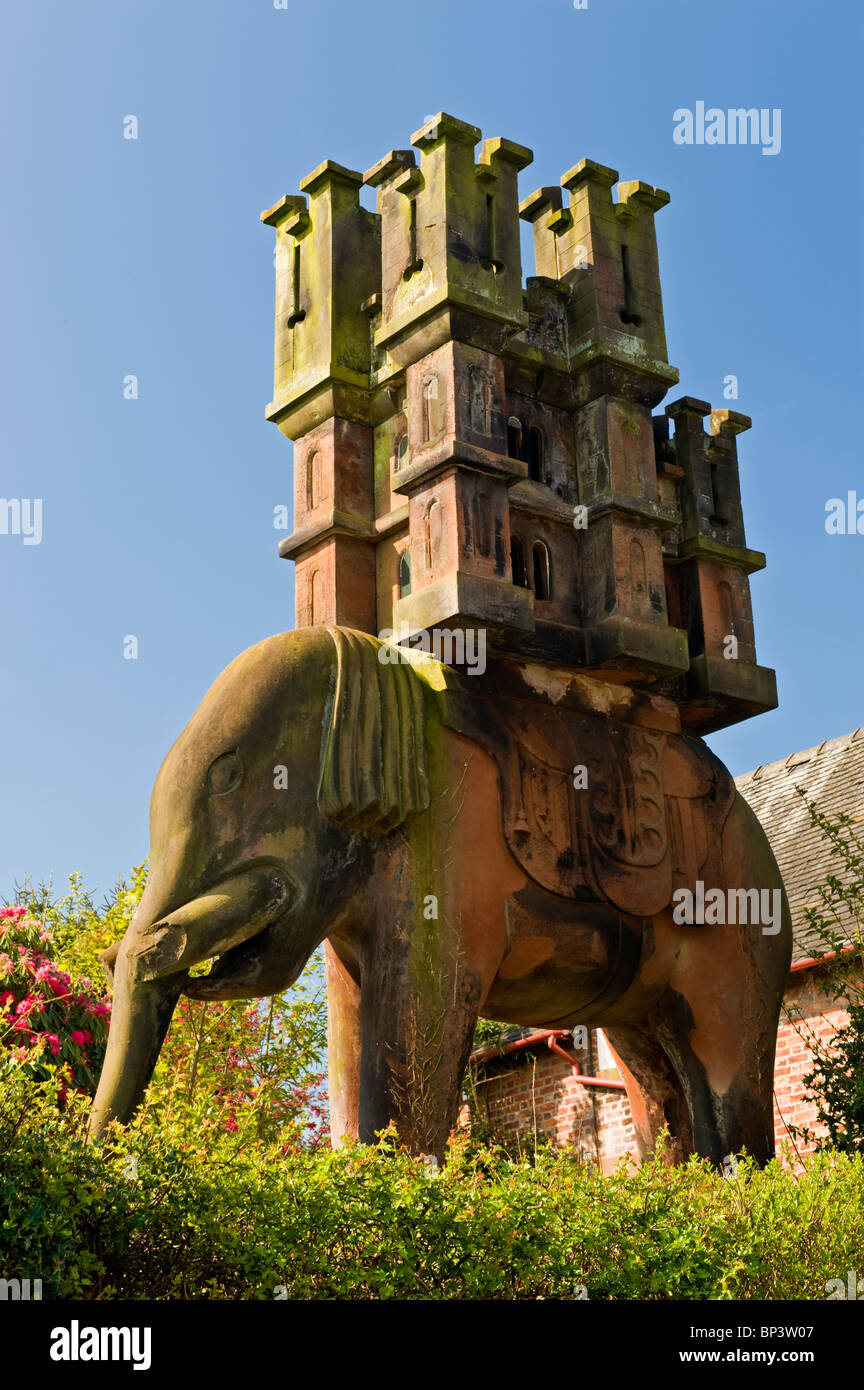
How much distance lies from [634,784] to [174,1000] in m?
2.91

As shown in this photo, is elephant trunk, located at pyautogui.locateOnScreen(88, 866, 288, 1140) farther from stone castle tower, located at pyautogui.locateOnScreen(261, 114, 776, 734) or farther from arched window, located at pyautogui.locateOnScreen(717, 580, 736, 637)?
arched window, located at pyautogui.locateOnScreen(717, 580, 736, 637)

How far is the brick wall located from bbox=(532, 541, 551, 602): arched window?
5671 mm

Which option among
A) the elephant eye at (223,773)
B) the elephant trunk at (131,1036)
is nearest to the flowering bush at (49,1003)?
the elephant trunk at (131,1036)

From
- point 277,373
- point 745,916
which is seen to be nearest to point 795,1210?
point 745,916

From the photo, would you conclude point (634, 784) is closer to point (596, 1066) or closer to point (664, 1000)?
point (664, 1000)

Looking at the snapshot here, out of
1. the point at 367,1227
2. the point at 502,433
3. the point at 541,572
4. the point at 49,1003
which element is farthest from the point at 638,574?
the point at 49,1003

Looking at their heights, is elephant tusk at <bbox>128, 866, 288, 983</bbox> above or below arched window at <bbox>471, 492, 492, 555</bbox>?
below

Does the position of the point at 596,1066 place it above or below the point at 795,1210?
above

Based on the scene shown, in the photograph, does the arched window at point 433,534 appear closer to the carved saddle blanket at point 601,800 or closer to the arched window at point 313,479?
the carved saddle blanket at point 601,800

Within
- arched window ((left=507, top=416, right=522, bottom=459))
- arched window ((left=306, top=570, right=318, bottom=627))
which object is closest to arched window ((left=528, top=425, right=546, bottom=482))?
arched window ((left=507, top=416, right=522, bottom=459))

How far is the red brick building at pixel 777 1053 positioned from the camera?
14547 millimetres

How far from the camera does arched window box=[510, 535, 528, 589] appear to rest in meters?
9.71

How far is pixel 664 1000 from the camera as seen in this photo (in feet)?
31.0

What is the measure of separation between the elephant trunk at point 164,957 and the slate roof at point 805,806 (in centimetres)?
686
